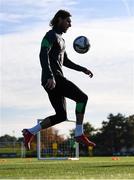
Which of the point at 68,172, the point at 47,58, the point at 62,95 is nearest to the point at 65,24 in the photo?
the point at 47,58

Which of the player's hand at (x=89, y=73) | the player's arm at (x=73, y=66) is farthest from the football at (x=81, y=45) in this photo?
the player's hand at (x=89, y=73)

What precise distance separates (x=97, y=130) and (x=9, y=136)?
127ft

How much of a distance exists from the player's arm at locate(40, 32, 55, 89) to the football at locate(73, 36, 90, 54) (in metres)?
1.56

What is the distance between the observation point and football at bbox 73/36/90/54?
38.3 ft

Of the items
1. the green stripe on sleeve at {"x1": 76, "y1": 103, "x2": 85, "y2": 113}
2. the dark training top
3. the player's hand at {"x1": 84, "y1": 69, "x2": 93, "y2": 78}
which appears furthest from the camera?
the player's hand at {"x1": 84, "y1": 69, "x2": 93, "y2": 78}

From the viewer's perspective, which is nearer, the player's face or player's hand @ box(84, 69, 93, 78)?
the player's face

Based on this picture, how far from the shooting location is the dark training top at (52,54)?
32.9 ft

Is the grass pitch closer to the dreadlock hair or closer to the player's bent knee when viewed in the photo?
the player's bent knee

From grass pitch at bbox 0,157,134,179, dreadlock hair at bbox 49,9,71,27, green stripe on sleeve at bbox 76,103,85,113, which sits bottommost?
grass pitch at bbox 0,157,134,179

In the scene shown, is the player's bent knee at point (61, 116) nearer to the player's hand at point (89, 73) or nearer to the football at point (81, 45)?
the player's hand at point (89, 73)

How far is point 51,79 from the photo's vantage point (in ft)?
32.4

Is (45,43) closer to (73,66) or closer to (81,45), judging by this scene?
(73,66)

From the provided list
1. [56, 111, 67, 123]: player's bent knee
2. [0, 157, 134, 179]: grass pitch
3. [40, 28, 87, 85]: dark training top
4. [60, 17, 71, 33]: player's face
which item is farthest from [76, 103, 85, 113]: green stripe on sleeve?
[60, 17, 71, 33]: player's face

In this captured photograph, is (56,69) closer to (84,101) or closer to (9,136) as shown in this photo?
(84,101)
